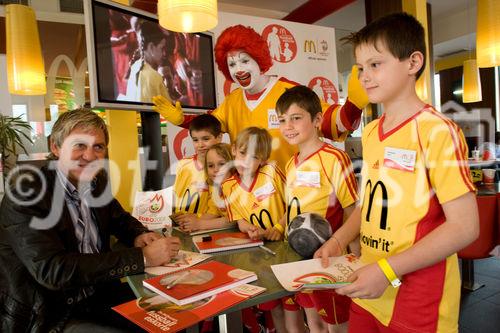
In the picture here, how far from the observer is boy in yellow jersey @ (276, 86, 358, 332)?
1.66 metres

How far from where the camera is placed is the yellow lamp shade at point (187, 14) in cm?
216

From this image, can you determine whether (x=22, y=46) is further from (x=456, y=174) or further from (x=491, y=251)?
(x=491, y=251)

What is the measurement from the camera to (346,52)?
8.55 metres

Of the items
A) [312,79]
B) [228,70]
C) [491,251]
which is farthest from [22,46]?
[491,251]

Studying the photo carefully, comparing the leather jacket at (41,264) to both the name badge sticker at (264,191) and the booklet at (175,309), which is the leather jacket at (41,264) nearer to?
the booklet at (175,309)

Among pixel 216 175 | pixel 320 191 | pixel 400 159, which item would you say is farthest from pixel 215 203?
pixel 400 159

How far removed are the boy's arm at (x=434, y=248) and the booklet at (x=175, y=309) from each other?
30 centimetres

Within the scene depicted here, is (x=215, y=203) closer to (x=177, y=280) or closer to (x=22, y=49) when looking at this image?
(x=177, y=280)

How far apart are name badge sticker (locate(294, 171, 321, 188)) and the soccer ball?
31 cm

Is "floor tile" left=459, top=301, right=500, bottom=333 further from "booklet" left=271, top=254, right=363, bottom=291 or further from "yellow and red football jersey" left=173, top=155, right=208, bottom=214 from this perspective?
"yellow and red football jersey" left=173, top=155, right=208, bottom=214

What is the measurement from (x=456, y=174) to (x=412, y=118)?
23 centimetres

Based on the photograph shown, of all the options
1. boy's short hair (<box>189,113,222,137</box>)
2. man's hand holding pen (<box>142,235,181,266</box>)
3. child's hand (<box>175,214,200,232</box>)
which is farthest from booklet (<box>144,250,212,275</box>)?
boy's short hair (<box>189,113,222,137</box>)

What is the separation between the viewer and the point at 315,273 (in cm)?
116

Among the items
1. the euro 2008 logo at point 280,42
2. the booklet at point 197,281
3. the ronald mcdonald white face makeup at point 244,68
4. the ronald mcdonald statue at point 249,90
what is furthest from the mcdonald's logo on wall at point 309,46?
the booklet at point 197,281
